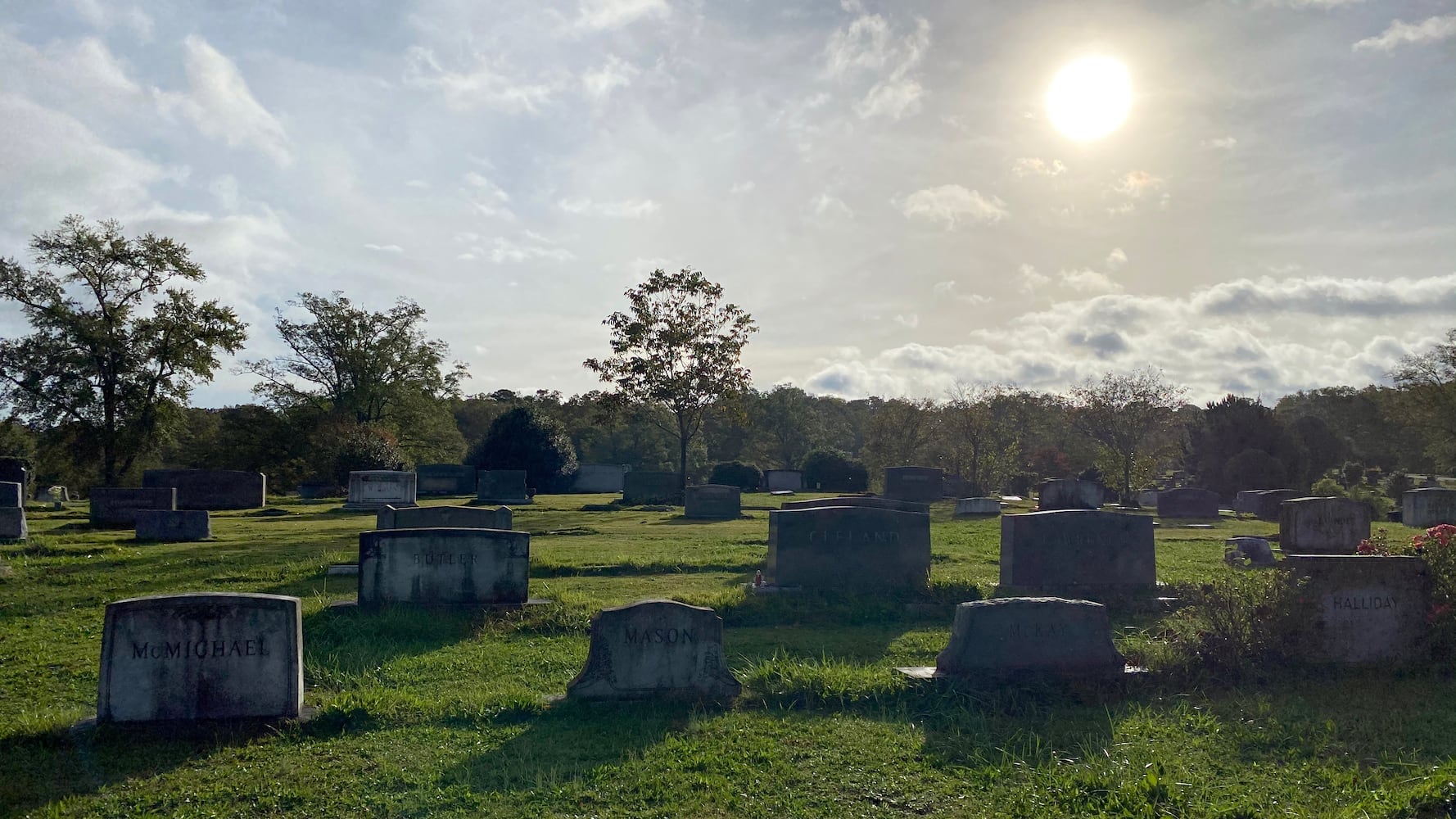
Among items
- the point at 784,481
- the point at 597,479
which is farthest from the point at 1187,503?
the point at 597,479

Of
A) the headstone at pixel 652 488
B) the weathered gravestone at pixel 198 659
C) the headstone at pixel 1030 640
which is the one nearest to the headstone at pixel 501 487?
the headstone at pixel 652 488

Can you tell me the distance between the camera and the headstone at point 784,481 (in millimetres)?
46594

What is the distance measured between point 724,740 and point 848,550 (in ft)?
21.3

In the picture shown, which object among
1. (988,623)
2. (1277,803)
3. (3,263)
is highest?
(3,263)

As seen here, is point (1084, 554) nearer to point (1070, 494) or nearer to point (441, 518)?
point (441, 518)

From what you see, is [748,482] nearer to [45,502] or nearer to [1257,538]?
[45,502]

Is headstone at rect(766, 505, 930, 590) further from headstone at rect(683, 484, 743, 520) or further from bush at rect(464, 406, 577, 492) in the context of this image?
bush at rect(464, 406, 577, 492)

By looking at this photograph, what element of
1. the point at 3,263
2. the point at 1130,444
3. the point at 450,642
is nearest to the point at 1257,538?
the point at 450,642

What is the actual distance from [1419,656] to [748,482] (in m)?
38.9

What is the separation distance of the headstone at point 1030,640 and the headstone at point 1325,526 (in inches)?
515

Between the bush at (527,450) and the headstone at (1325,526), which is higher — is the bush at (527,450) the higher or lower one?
the higher one

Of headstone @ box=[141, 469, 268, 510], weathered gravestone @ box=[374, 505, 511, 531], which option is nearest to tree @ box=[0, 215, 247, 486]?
headstone @ box=[141, 469, 268, 510]

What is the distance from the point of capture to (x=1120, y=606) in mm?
11609

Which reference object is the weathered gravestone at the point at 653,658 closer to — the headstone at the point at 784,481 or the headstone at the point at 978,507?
the headstone at the point at 978,507
